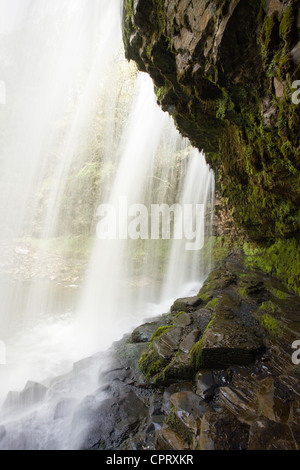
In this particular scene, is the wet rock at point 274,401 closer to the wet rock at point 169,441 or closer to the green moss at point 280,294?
the wet rock at point 169,441

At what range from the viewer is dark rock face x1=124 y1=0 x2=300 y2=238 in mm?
3129

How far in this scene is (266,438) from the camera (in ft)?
7.75

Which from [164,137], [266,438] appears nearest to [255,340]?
[266,438]

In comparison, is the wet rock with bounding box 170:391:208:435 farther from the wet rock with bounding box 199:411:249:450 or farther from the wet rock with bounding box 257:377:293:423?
the wet rock with bounding box 257:377:293:423

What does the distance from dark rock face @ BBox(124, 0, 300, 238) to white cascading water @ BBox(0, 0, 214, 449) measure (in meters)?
6.34

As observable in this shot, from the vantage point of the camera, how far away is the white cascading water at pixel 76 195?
311 inches

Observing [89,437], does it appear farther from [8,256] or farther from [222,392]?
[8,256]

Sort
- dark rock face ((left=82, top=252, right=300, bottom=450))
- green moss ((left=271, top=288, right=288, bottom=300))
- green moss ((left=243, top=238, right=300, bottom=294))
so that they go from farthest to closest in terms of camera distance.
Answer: green moss ((left=243, top=238, right=300, bottom=294)) < green moss ((left=271, top=288, right=288, bottom=300)) < dark rock face ((left=82, top=252, right=300, bottom=450))

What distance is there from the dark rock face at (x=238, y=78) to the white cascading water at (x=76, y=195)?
6.34 metres

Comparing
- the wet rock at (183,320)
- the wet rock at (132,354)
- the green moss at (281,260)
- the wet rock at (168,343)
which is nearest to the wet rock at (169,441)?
the wet rock at (168,343)

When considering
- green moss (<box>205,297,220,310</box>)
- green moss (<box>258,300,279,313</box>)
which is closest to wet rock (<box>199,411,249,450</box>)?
green moss (<box>258,300,279,313</box>)

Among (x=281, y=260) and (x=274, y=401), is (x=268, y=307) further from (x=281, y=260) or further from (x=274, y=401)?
(x=274, y=401)

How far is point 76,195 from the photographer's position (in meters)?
23.6

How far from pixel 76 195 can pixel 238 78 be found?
72.1 ft
